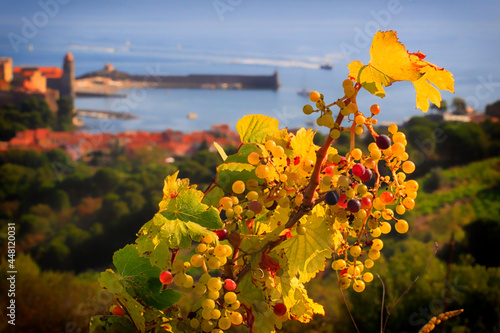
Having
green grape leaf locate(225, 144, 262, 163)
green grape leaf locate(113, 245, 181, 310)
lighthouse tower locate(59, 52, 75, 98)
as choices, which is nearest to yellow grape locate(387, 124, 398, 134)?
green grape leaf locate(225, 144, 262, 163)

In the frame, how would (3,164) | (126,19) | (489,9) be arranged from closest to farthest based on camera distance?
(3,164)
(489,9)
(126,19)

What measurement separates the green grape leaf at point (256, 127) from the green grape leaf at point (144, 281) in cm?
13

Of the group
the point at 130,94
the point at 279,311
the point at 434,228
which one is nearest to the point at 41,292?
the point at 279,311

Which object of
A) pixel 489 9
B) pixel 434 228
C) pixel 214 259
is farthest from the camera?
pixel 489 9

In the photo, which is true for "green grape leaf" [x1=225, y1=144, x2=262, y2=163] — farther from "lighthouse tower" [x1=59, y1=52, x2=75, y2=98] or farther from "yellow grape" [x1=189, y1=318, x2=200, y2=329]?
"lighthouse tower" [x1=59, y1=52, x2=75, y2=98]

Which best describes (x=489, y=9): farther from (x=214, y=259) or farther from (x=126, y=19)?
(x=214, y=259)

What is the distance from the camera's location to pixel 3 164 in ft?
27.0

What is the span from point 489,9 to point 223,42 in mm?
6005

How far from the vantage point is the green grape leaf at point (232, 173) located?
0.38 metres

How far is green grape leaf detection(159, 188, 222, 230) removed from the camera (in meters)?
0.33

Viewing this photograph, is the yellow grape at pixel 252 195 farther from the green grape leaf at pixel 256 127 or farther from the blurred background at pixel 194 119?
the blurred background at pixel 194 119

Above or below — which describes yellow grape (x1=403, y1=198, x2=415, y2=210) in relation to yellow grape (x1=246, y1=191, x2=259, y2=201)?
above

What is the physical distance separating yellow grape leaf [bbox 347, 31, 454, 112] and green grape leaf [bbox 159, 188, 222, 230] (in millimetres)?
134

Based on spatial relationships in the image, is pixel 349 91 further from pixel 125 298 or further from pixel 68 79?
pixel 68 79
